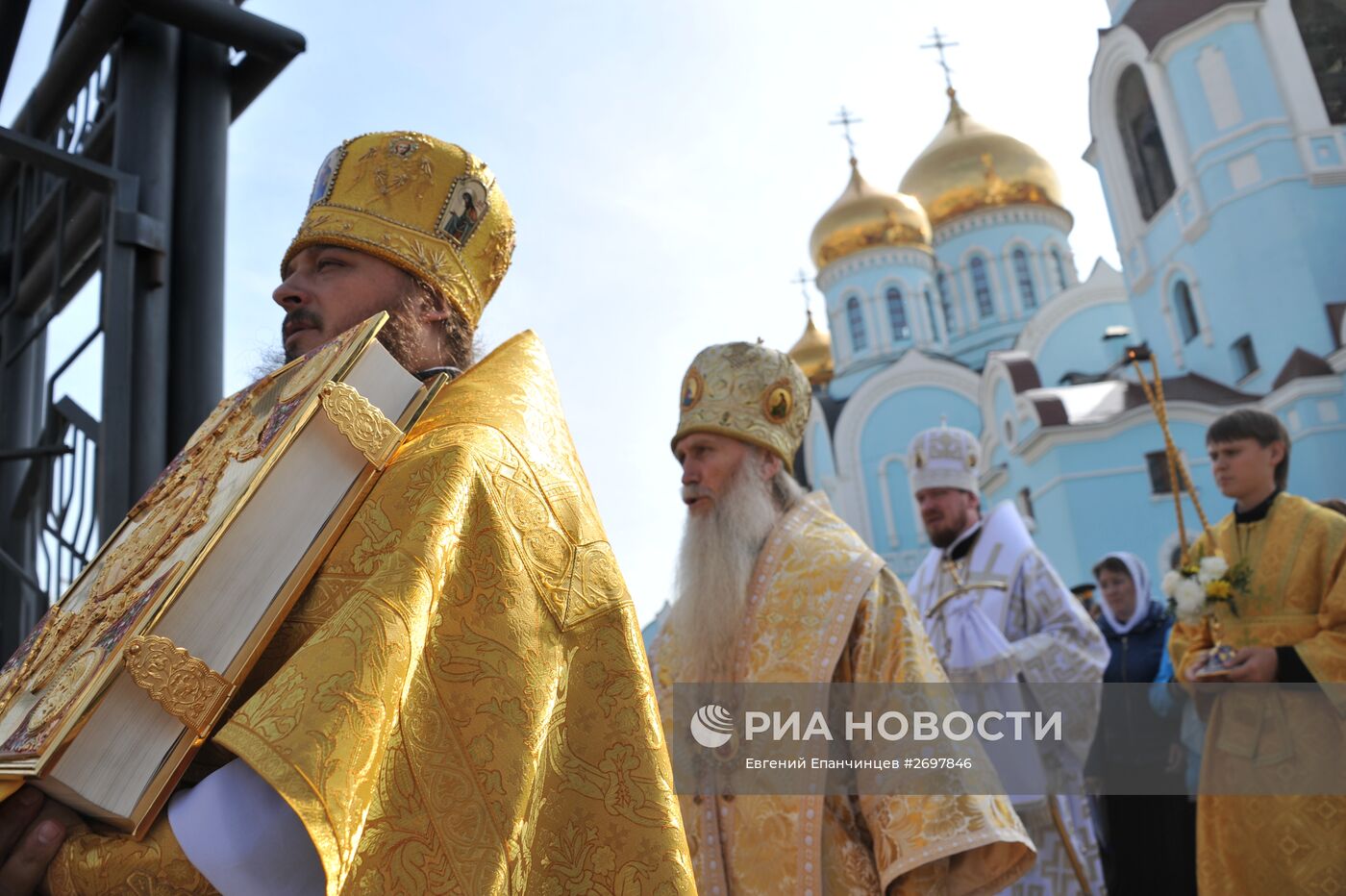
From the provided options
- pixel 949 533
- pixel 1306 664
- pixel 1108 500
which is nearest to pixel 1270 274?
pixel 1108 500

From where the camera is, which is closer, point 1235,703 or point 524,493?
point 524,493

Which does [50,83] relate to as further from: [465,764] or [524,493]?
[465,764]

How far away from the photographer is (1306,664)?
4117 millimetres

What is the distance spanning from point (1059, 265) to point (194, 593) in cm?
3588

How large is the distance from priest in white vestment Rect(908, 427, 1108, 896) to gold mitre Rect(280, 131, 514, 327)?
332 centimetres

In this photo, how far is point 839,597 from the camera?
3.03m

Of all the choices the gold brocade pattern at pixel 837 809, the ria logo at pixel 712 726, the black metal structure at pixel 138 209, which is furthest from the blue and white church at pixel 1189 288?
the black metal structure at pixel 138 209

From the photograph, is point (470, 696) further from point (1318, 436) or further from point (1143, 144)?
point (1143, 144)

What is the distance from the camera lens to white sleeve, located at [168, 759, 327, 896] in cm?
120

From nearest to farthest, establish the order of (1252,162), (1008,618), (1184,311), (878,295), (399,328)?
1. (399,328)
2. (1008,618)
3. (1252,162)
4. (1184,311)
5. (878,295)

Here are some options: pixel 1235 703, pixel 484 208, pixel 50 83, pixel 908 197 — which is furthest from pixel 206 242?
pixel 908 197

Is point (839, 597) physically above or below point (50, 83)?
below

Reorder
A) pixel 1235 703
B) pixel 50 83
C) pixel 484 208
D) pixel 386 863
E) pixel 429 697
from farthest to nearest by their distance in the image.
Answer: pixel 1235 703, pixel 50 83, pixel 484 208, pixel 429 697, pixel 386 863

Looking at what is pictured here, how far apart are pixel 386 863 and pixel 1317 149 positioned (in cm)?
2058
